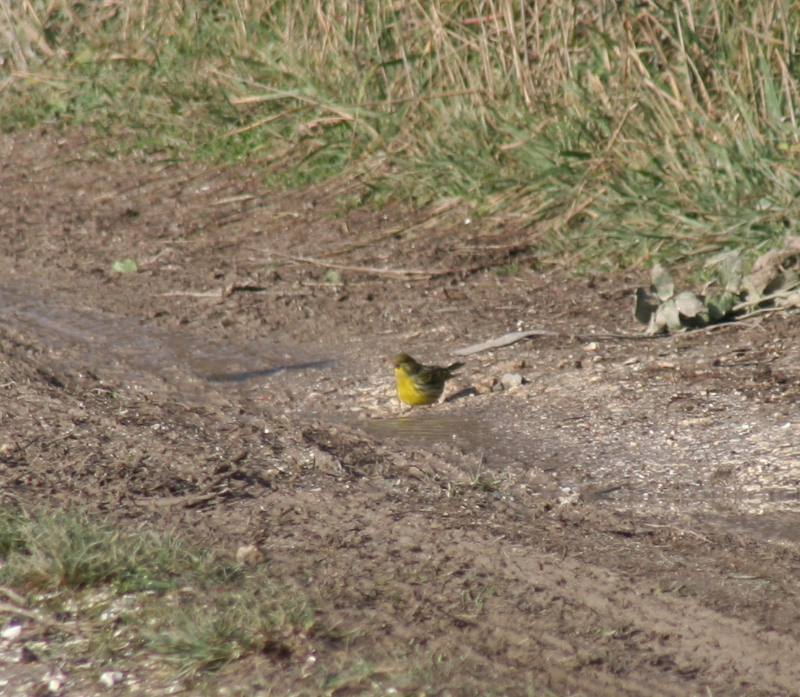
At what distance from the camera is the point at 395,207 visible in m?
8.71

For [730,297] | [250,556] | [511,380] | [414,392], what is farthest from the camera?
[730,297]

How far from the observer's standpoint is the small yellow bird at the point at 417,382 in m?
5.58

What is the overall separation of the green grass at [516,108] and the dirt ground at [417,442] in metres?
0.33

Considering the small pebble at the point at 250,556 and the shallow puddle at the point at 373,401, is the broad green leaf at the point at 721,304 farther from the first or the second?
the small pebble at the point at 250,556

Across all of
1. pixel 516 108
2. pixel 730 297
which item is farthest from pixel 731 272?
pixel 516 108

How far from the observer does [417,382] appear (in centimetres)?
561

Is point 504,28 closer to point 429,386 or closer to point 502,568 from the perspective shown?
point 429,386

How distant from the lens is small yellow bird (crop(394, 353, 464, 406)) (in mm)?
5578

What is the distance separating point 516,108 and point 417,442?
3.83m

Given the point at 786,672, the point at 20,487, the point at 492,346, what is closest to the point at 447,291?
the point at 492,346

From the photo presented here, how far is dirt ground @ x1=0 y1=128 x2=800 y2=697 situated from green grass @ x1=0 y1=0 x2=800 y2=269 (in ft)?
1.09

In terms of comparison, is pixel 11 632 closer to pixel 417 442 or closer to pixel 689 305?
pixel 417 442

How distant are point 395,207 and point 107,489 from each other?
4.71 meters

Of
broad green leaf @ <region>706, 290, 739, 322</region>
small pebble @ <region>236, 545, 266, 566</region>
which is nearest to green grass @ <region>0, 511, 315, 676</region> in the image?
small pebble @ <region>236, 545, 266, 566</region>
